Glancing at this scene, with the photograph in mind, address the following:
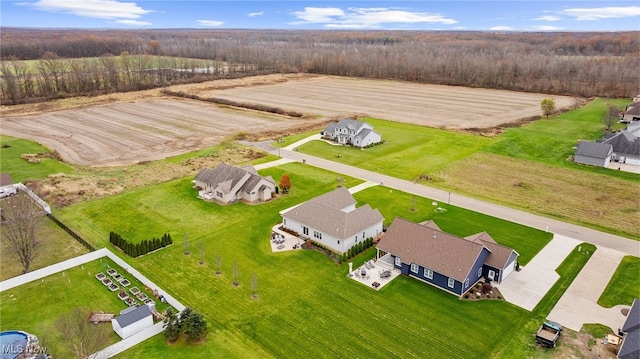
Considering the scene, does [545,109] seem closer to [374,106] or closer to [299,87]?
[374,106]

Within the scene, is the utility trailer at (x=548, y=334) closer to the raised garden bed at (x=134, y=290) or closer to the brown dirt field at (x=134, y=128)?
the raised garden bed at (x=134, y=290)

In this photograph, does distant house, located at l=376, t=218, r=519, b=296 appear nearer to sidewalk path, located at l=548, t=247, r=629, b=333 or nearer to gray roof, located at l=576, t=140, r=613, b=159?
sidewalk path, located at l=548, t=247, r=629, b=333

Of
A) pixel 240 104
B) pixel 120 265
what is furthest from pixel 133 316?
pixel 240 104

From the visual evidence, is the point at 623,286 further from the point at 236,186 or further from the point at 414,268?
the point at 236,186

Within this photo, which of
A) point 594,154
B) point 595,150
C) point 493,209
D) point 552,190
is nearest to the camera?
point 493,209

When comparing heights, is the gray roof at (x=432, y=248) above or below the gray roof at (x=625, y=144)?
below

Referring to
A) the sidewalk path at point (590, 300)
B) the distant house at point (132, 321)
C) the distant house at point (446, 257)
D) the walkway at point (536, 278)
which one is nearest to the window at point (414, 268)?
the distant house at point (446, 257)
